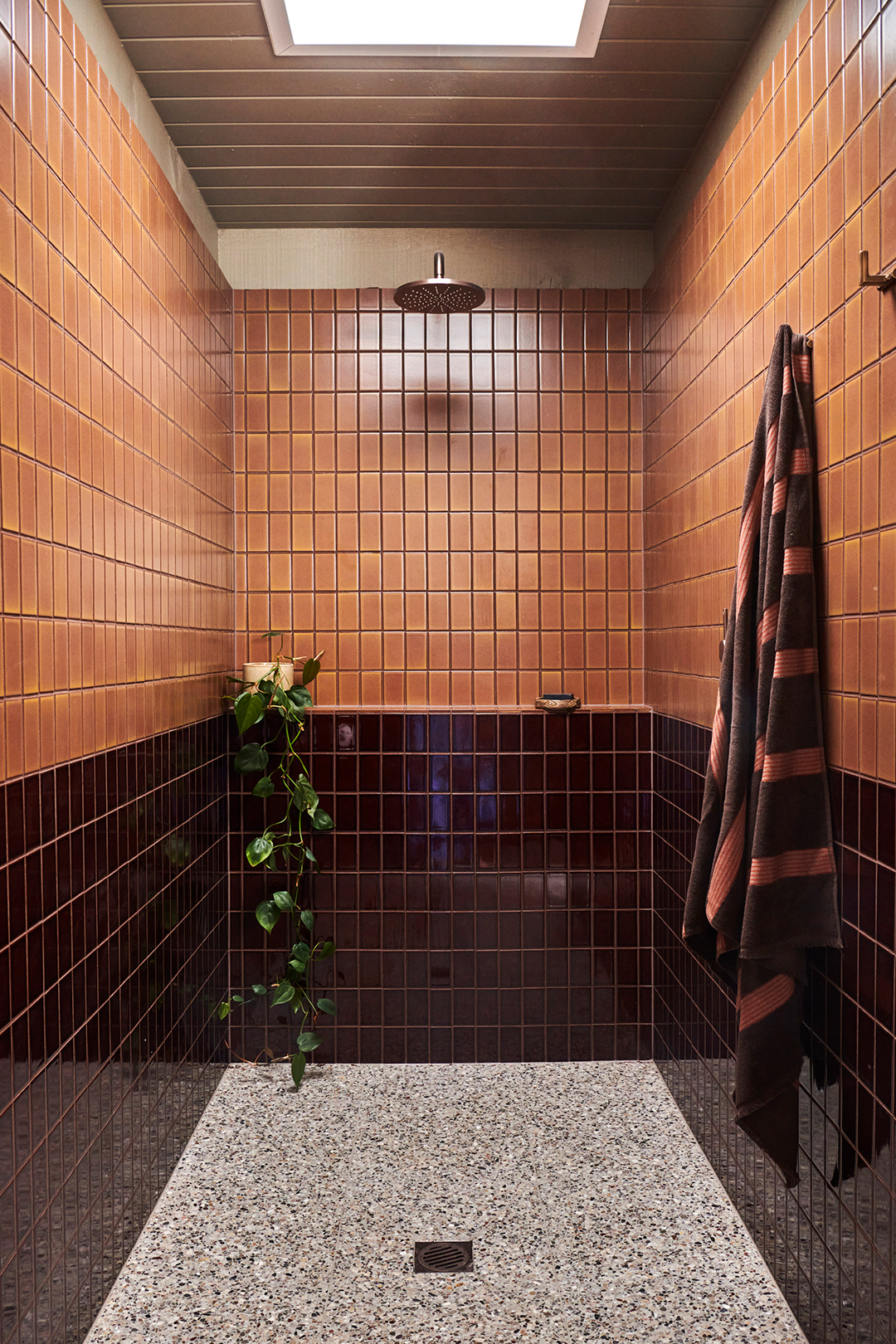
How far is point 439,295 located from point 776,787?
5.13ft

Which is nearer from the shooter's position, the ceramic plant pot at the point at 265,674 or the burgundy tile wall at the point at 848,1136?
the burgundy tile wall at the point at 848,1136

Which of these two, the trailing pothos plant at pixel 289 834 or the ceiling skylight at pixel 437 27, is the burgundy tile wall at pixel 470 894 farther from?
the ceiling skylight at pixel 437 27

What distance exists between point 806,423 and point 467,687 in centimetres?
152

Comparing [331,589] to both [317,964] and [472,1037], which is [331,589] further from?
[472,1037]

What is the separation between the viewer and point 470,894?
2861 mm

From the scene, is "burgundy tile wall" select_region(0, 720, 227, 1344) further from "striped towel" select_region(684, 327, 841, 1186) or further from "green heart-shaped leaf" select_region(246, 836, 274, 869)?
"striped towel" select_region(684, 327, 841, 1186)

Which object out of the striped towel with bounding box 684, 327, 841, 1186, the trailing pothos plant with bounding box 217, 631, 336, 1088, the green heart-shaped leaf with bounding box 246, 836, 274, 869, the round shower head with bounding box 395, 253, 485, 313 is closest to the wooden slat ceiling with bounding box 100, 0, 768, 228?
the round shower head with bounding box 395, 253, 485, 313

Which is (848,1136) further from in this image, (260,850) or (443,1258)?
(260,850)

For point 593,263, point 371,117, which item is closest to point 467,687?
point 593,263

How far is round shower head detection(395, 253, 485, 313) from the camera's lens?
2352 mm

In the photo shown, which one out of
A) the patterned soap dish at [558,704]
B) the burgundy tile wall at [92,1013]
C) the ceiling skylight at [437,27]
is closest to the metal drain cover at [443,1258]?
the burgundy tile wall at [92,1013]

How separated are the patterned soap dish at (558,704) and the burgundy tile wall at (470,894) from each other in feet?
0.12

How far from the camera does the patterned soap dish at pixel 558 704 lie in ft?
9.31

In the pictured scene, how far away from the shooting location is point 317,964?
9.37 ft
